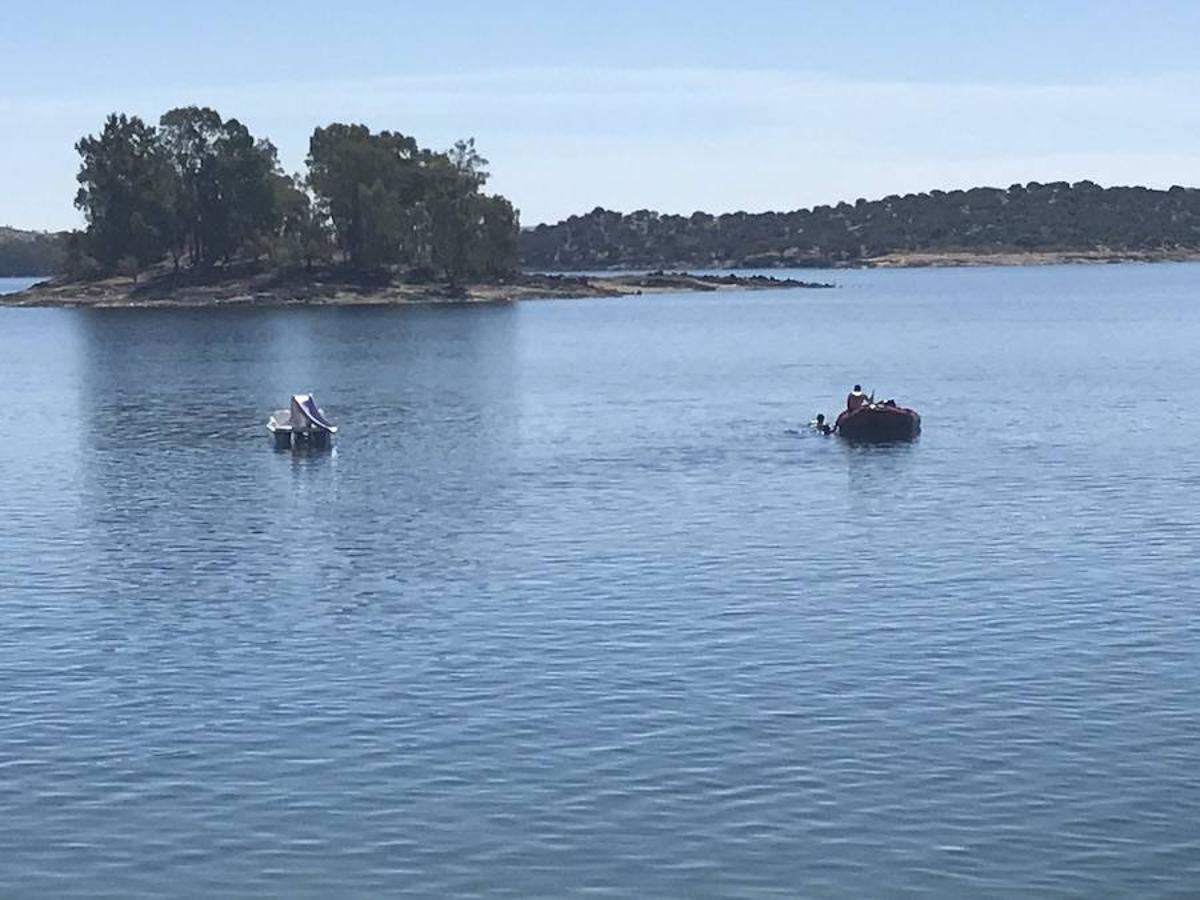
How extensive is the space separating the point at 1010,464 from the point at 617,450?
2142 centimetres

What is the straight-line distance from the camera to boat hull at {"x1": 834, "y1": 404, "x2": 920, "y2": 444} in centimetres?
10650

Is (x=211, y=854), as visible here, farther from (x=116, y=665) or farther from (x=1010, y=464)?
(x=1010, y=464)

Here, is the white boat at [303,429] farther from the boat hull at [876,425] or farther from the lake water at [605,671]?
the boat hull at [876,425]

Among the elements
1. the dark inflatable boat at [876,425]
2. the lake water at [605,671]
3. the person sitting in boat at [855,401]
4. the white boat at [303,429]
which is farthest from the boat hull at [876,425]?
the white boat at [303,429]

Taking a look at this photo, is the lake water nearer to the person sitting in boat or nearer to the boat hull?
the boat hull

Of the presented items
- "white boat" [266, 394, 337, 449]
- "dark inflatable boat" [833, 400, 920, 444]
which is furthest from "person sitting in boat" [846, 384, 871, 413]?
"white boat" [266, 394, 337, 449]

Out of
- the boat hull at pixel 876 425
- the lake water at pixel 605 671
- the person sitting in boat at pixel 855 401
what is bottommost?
the lake water at pixel 605 671

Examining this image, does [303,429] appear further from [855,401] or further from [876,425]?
[876,425]

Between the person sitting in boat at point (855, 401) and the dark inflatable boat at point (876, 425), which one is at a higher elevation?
the person sitting in boat at point (855, 401)

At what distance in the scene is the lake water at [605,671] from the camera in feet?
127

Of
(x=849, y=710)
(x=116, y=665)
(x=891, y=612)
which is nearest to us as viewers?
(x=849, y=710)

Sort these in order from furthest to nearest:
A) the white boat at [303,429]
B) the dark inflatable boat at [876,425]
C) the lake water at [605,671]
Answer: the white boat at [303,429], the dark inflatable boat at [876,425], the lake water at [605,671]

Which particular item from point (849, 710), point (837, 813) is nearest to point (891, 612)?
point (849, 710)

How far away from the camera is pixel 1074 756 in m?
43.9
